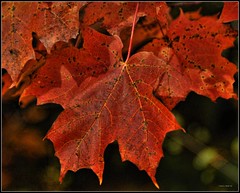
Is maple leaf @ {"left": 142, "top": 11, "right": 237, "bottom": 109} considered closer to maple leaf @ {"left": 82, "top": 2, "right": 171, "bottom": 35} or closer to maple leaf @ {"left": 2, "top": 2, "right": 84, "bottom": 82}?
maple leaf @ {"left": 82, "top": 2, "right": 171, "bottom": 35}

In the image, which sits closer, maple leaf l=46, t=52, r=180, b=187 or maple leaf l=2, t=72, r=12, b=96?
maple leaf l=46, t=52, r=180, b=187

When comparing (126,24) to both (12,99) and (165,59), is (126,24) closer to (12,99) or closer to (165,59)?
(165,59)

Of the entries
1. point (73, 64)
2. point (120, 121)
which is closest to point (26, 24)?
point (73, 64)

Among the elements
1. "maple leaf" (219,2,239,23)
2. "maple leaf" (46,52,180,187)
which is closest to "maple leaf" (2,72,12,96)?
"maple leaf" (46,52,180,187)

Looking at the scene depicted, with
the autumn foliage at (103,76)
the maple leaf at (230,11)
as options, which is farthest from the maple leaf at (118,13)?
the maple leaf at (230,11)

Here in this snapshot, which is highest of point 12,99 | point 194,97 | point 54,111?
point 12,99

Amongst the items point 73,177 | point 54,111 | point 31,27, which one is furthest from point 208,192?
point 31,27
